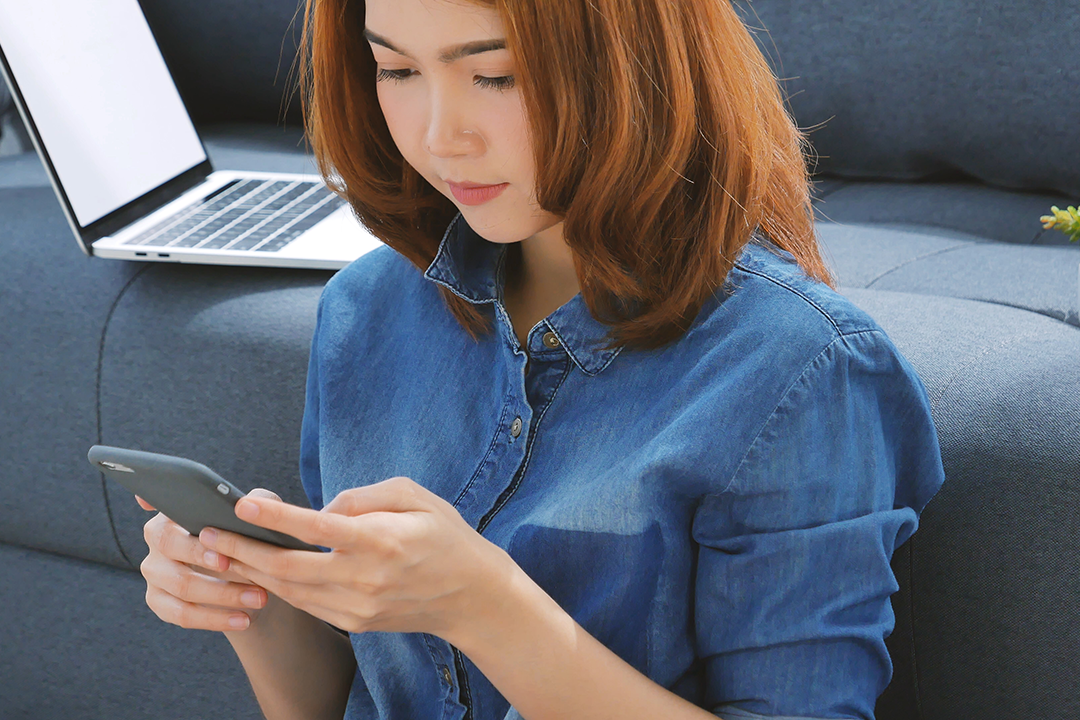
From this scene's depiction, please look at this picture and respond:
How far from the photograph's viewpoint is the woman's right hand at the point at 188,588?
0.65 meters

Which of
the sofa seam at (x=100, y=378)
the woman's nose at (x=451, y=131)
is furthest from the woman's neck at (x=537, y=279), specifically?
the sofa seam at (x=100, y=378)

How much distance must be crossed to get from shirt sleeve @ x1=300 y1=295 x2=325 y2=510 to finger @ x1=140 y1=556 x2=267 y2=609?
163 millimetres

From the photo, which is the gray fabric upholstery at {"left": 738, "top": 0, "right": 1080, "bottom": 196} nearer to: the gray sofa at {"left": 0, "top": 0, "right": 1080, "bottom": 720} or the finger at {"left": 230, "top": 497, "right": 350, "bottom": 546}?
the gray sofa at {"left": 0, "top": 0, "right": 1080, "bottom": 720}

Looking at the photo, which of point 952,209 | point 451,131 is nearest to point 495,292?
point 451,131

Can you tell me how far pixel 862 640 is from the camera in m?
0.60

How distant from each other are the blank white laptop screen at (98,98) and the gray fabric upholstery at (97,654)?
410 mm

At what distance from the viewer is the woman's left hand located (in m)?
0.51

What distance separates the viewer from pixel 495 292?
2.43 ft

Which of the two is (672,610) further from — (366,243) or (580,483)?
(366,243)

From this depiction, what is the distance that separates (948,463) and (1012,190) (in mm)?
791

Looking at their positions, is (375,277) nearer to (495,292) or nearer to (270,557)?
(495,292)

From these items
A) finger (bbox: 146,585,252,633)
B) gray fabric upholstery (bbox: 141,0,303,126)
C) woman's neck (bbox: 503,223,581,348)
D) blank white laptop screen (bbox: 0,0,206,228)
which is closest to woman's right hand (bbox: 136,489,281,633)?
finger (bbox: 146,585,252,633)

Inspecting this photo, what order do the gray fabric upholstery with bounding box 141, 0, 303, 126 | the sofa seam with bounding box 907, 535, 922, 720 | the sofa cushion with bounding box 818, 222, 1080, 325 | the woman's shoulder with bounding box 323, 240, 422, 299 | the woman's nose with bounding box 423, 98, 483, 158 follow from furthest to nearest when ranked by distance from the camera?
the gray fabric upholstery with bounding box 141, 0, 303, 126 → the sofa cushion with bounding box 818, 222, 1080, 325 → the woman's shoulder with bounding box 323, 240, 422, 299 → the sofa seam with bounding box 907, 535, 922, 720 → the woman's nose with bounding box 423, 98, 483, 158

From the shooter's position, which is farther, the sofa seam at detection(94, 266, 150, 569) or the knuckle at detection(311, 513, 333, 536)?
the sofa seam at detection(94, 266, 150, 569)
